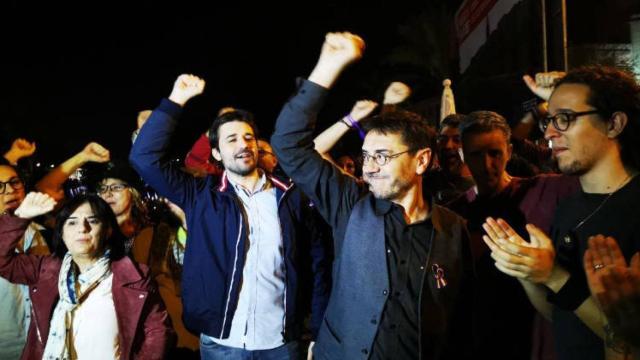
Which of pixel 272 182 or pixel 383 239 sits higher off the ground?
pixel 272 182

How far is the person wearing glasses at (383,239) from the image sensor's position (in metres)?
2.58

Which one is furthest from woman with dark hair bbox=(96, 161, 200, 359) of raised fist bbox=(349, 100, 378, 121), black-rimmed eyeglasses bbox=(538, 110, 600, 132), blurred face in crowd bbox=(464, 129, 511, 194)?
black-rimmed eyeglasses bbox=(538, 110, 600, 132)

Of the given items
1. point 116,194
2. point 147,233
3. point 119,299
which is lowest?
point 119,299

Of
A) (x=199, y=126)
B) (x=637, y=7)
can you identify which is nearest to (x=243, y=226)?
(x=199, y=126)

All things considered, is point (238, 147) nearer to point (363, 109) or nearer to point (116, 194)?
point (363, 109)

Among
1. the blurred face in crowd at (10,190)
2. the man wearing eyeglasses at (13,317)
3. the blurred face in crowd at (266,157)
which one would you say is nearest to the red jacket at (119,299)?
the man wearing eyeglasses at (13,317)

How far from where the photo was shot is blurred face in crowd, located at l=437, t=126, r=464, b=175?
15.6 feet

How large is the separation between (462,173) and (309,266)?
1.81 metres

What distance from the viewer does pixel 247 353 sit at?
11.2 feet

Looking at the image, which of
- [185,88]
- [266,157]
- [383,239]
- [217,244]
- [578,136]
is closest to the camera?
[578,136]

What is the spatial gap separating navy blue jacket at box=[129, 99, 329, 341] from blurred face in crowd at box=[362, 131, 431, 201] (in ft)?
3.36

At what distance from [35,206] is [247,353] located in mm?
1757

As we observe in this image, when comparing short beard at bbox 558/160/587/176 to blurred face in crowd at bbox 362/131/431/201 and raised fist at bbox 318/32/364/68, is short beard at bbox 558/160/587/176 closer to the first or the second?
blurred face in crowd at bbox 362/131/431/201

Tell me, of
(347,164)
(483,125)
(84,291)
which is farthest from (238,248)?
(347,164)
